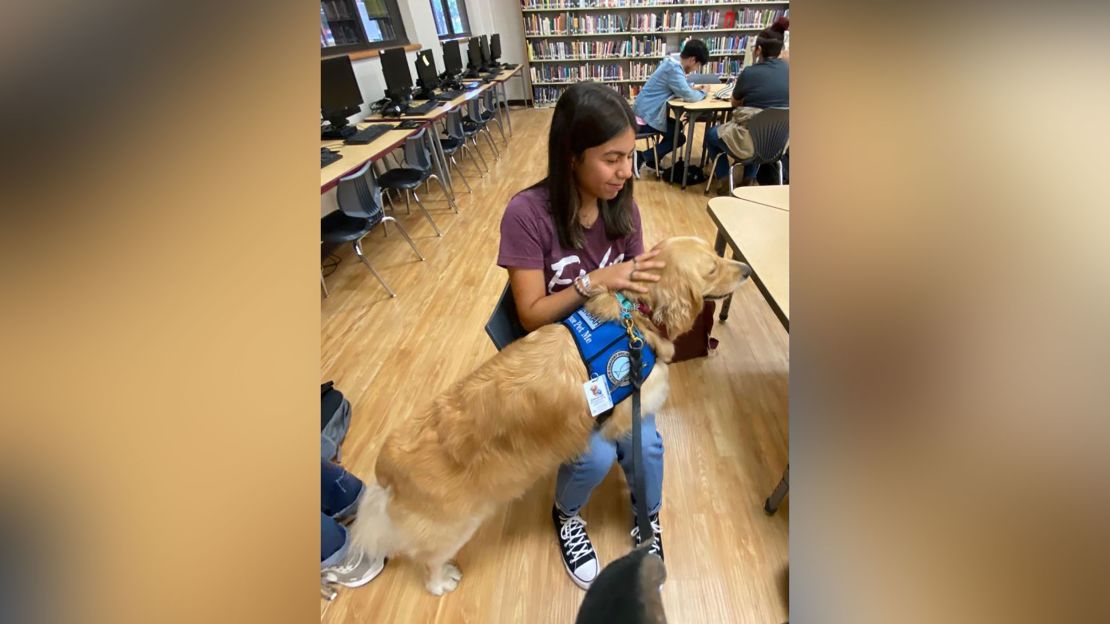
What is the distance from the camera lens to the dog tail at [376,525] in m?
1.37

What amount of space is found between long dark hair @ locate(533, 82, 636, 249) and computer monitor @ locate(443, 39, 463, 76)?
19.1 feet

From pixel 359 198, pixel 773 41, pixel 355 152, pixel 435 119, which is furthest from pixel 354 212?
pixel 773 41

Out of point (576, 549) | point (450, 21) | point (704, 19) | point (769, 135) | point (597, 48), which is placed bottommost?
point (576, 549)

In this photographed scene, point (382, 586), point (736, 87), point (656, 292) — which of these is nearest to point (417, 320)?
point (382, 586)

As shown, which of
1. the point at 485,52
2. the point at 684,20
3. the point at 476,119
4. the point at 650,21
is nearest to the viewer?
the point at 476,119

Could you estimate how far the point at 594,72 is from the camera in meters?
9.11

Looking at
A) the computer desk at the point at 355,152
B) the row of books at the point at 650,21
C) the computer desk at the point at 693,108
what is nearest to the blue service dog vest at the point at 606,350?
the computer desk at the point at 355,152

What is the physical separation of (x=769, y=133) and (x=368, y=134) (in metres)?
3.02

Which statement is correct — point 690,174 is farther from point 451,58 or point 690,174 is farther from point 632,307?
point 632,307

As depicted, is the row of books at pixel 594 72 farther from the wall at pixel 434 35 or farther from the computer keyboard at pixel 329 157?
the computer keyboard at pixel 329 157
